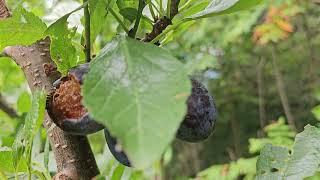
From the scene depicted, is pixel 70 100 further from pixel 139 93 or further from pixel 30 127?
pixel 139 93

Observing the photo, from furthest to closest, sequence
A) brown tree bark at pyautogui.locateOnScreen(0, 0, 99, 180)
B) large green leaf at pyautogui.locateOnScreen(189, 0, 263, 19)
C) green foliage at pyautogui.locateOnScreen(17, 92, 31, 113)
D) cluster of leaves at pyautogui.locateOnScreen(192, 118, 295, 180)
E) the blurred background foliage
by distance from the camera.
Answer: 1. the blurred background foliage
2. cluster of leaves at pyautogui.locateOnScreen(192, 118, 295, 180)
3. green foliage at pyautogui.locateOnScreen(17, 92, 31, 113)
4. brown tree bark at pyautogui.locateOnScreen(0, 0, 99, 180)
5. large green leaf at pyautogui.locateOnScreen(189, 0, 263, 19)

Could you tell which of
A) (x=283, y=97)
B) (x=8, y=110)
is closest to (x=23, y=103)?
(x=8, y=110)

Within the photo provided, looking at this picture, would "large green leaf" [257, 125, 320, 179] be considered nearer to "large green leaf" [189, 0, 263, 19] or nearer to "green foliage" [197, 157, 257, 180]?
"large green leaf" [189, 0, 263, 19]

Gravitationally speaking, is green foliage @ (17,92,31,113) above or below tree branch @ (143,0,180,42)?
below

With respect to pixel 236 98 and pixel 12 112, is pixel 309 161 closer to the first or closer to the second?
pixel 12 112

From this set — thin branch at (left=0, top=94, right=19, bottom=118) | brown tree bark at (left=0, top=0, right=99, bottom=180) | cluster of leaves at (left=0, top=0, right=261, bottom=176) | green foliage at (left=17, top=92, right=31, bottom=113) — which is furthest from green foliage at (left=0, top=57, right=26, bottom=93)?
cluster of leaves at (left=0, top=0, right=261, bottom=176)

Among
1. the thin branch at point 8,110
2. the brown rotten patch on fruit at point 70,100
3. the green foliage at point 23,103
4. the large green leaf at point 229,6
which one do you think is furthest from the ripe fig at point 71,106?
the thin branch at point 8,110
